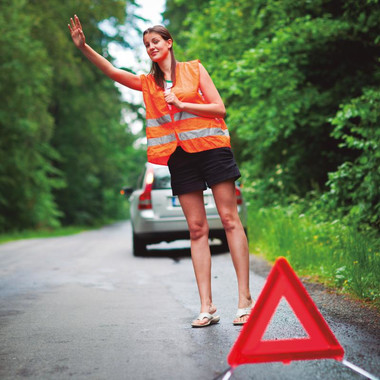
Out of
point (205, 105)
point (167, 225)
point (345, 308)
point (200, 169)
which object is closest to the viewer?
point (205, 105)

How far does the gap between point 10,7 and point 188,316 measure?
17244 mm

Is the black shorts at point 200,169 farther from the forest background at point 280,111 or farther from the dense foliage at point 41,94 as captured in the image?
the dense foliage at point 41,94

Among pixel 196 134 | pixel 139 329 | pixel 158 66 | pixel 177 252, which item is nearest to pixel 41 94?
pixel 177 252

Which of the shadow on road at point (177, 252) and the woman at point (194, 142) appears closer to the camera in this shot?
the woman at point (194, 142)

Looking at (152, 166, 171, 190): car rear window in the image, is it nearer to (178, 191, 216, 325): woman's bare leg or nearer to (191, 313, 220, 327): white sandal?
(178, 191, 216, 325): woman's bare leg

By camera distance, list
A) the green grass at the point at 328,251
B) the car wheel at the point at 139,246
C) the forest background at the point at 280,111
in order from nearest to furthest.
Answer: the green grass at the point at 328,251 < the forest background at the point at 280,111 < the car wheel at the point at 139,246

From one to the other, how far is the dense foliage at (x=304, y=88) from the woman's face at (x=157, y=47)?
153 inches

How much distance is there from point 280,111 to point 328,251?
15.1 feet

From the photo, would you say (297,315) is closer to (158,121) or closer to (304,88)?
(158,121)

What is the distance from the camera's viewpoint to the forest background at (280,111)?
7621mm

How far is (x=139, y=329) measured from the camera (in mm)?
4168

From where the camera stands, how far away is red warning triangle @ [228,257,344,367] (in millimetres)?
3029

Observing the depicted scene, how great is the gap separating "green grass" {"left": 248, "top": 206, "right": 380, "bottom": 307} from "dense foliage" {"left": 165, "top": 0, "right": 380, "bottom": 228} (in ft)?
1.67

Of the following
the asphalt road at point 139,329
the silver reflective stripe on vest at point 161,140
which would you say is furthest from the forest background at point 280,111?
the silver reflective stripe on vest at point 161,140
